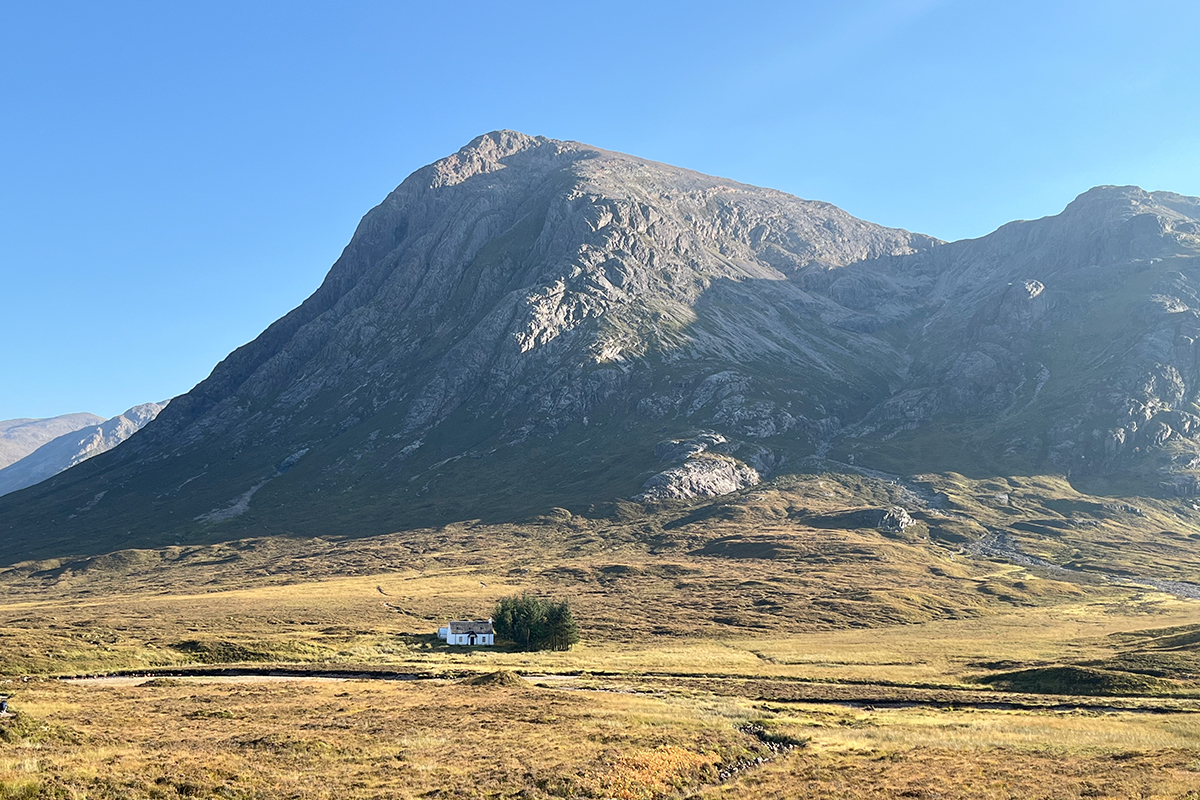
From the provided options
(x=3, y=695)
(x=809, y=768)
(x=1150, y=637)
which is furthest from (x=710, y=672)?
(x=1150, y=637)

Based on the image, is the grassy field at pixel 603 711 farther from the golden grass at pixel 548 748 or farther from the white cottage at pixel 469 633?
the white cottage at pixel 469 633

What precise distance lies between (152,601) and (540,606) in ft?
335

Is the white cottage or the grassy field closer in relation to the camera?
the grassy field

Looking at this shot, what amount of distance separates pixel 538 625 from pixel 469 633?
1164cm

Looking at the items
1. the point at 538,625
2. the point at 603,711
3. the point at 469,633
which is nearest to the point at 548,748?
the point at 603,711

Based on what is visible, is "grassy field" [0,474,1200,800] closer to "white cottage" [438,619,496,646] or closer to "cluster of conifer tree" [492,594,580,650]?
"white cottage" [438,619,496,646]

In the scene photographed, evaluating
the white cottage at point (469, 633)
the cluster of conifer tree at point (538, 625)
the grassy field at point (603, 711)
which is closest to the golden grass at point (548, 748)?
the grassy field at point (603, 711)

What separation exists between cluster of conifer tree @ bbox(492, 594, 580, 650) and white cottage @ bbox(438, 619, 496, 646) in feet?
7.03

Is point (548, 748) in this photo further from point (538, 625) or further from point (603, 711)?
point (538, 625)

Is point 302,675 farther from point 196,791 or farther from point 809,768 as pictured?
point 809,768

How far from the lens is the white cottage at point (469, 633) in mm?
125438

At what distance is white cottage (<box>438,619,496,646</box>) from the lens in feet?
412

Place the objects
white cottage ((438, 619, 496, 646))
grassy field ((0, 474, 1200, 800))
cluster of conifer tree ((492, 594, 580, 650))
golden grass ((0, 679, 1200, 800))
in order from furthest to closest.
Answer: white cottage ((438, 619, 496, 646)) < cluster of conifer tree ((492, 594, 580, 650)) < grassy field ((0, 474, 1200, 800)) < golden grass ((0, 679, 1200, 800))

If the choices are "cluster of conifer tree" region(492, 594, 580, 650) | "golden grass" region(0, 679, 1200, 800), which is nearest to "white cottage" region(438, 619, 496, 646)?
"cluster of conifer tree" region(492, 594, 580, 650)
